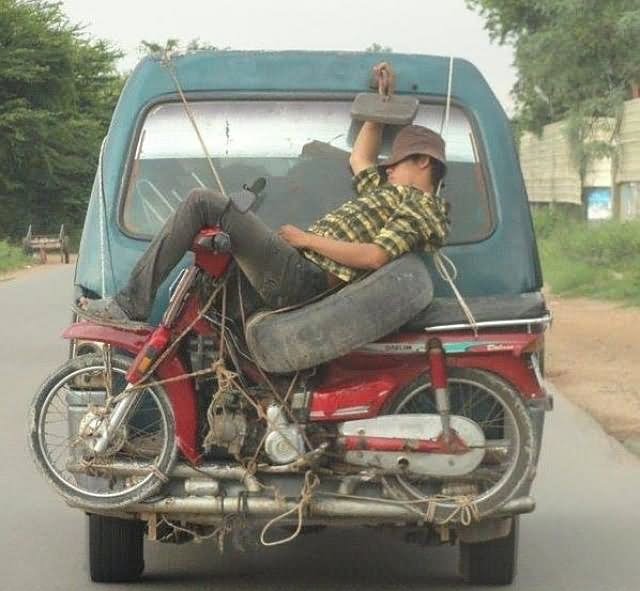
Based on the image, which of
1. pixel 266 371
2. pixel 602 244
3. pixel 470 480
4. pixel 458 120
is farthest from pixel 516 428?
pixel 602 244

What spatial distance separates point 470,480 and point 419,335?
1.70 ft

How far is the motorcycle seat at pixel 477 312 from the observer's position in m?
5.73

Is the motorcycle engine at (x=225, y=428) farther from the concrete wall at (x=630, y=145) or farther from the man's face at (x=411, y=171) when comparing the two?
the concrete wall at (x=630, y=145)

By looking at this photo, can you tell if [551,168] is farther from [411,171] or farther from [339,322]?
[339,322]

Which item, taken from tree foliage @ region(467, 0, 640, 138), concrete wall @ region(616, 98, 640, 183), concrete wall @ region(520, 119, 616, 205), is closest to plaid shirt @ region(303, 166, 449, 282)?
tree foliage @ region(467, 0, 640, 138)

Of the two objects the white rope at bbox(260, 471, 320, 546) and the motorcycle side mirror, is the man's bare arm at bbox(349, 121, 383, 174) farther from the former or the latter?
the white rope at bbox(260, 471, 320, 546)

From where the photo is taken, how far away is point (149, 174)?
6496 mm

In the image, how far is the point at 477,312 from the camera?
575cm

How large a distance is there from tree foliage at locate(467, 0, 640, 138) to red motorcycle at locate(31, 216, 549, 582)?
22766 millimetres

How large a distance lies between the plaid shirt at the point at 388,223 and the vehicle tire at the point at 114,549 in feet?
4.74

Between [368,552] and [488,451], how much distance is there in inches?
78.4

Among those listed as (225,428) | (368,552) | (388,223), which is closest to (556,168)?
(368,552)

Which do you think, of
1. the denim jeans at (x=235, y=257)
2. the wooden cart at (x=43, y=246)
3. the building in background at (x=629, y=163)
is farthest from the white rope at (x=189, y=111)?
the wooden cart at (x=43, y=246)

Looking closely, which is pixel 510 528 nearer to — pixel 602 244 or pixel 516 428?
pixel 516 428
